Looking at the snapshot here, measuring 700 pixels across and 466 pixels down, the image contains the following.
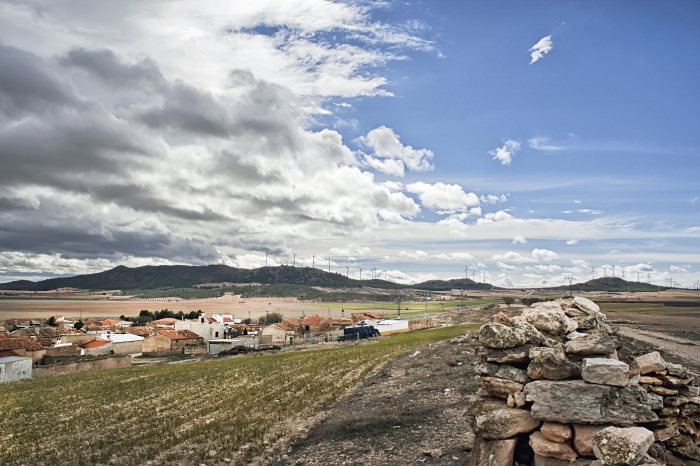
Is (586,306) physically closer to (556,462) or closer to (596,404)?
(596,404)

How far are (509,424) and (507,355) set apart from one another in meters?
1.59

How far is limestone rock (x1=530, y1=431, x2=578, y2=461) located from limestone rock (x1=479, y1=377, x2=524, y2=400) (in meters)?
1.11

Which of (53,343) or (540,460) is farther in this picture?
(53,343)

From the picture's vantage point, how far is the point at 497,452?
10.7m

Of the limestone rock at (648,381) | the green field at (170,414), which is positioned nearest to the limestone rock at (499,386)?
the limestone rock at (648,381)

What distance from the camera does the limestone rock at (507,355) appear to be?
445 inches

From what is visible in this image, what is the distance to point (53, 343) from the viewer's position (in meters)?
78.9

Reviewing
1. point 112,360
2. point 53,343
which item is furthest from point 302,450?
point 53,343

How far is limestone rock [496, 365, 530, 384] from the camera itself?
36.6ft

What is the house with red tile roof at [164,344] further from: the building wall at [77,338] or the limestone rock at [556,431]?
the limestone rock at [556,431]

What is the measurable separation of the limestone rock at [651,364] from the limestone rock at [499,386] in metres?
2.69

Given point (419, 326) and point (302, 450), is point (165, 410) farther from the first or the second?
point (419, 326)

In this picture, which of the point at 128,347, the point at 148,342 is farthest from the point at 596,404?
the point at 128,347

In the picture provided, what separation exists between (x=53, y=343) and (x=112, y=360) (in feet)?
72.6
